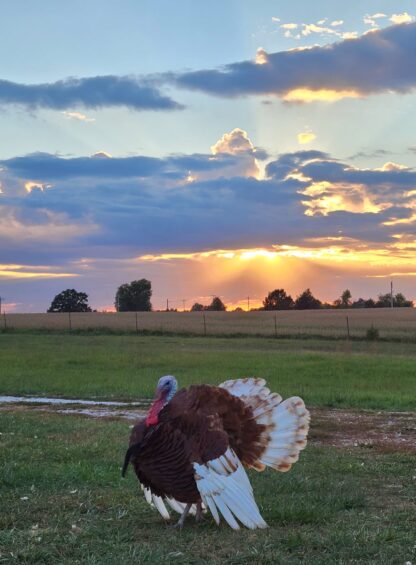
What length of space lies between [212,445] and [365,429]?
756 centimetres

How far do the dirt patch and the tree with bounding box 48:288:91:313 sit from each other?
3195 inches

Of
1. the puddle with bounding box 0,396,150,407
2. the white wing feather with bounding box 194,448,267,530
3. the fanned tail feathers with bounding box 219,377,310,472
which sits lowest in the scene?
the puddle with bounding box 0,396,150,407

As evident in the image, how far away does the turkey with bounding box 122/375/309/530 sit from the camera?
218 inches

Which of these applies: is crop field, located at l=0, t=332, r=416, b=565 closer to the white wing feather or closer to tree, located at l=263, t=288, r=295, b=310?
the white wing feather

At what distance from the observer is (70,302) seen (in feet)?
308

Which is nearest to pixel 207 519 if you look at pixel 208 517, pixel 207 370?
pixel 208 517

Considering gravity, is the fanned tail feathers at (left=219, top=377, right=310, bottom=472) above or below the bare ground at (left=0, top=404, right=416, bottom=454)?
above

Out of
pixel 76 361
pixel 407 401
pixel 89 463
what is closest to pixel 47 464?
pixel 89 463

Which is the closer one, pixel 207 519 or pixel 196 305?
pixel 207 519

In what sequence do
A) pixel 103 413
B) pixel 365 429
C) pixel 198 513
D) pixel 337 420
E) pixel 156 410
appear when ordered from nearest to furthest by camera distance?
pixel 156 410, pixel 198 513, pixel 365 429, pixel 337 420, pixel 103 413

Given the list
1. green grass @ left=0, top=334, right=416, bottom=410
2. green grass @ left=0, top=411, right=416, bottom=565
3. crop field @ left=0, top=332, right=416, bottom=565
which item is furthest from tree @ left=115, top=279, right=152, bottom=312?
green grass @ left=0, top=411, right=416, bottom=565

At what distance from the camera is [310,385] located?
1997 centimetres

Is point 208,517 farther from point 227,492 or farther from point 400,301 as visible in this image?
point 400,301

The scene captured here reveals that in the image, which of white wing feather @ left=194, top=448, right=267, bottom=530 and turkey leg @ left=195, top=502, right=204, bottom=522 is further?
turkey leg @ left=195, top=502, right=204, bottom=522
